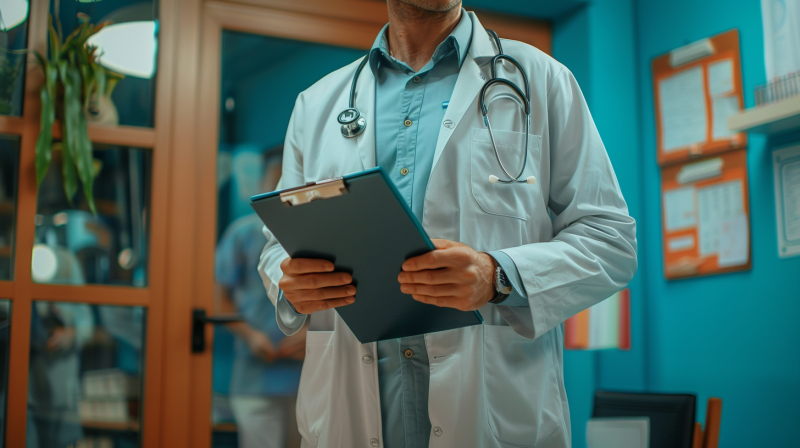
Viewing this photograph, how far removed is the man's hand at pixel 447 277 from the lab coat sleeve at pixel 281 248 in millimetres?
321

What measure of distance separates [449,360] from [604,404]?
3.94ft

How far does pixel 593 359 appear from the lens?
2.49m

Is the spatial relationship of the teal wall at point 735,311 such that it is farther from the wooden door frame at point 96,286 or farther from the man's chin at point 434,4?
the wooden door frame at point 96,286

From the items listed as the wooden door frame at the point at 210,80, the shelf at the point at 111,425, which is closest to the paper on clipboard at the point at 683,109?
the wooden door frame at the point at 210,80

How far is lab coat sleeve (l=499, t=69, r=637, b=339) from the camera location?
3.32 feet

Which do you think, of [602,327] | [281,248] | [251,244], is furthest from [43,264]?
[602,327]

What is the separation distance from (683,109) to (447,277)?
1861mm

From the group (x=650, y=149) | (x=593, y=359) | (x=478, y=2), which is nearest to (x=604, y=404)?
(x=593, y=359)

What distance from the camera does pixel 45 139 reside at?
1.96 m

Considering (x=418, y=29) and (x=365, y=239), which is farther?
(x=418, y=29)

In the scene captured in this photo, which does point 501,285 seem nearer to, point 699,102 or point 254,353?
point 254,353

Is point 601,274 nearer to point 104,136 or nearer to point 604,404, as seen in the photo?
point 604,404

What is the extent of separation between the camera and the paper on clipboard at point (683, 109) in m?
2.35

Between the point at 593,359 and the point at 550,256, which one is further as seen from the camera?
the point at 593,359
